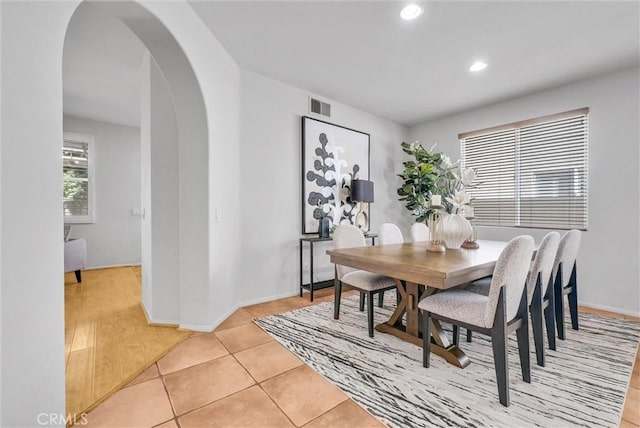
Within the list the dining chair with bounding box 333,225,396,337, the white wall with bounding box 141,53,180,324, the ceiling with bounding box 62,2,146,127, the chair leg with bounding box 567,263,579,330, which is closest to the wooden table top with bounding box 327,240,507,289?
the dining chair with bounding box 333,225,396,337

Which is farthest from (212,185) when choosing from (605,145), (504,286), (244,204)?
(605,145)

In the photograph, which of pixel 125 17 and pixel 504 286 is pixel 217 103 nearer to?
pixel 125 17

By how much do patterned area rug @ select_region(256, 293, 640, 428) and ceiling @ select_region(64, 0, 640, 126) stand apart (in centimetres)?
255

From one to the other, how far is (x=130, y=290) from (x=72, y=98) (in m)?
2.88

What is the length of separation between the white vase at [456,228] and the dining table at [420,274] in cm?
11

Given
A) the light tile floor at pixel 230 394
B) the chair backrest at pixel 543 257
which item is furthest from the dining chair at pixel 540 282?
the light tile floor at pixel 230 394

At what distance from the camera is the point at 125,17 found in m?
1.83

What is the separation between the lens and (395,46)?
8.55 ft

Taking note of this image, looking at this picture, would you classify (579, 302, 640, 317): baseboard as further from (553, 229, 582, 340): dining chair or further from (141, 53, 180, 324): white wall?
(141, 53, 180, 324): white wall

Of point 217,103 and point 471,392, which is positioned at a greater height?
point 217,103

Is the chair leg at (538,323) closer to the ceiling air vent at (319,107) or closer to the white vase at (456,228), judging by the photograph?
the white vase at (456,228)

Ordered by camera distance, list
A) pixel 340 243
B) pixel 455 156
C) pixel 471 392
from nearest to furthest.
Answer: pixel 471 392 → pixel 340 243 → pixel 455 156

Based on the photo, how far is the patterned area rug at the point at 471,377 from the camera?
1.47 meters

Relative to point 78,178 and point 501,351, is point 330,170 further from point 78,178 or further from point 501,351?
point 78,178
